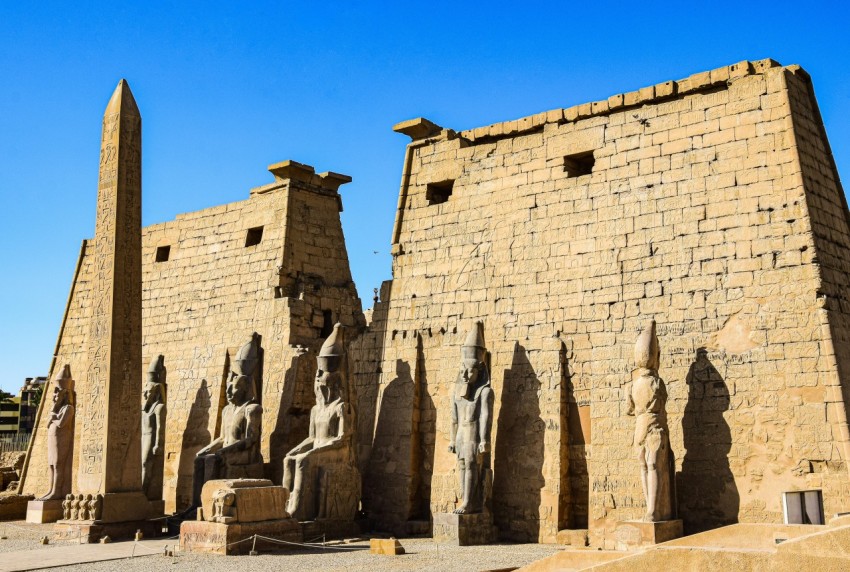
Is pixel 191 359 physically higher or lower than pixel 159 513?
higher

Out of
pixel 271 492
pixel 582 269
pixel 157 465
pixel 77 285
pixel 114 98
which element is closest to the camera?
pixel 271 492

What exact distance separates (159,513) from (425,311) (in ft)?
15.6

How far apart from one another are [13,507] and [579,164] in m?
11.2

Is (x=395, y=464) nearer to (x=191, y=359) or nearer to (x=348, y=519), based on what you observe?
(x=348, y=519)

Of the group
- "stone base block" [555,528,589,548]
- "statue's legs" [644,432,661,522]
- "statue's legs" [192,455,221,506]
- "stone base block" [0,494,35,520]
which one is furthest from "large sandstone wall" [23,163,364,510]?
"statue's legs" [644,432,661,522]

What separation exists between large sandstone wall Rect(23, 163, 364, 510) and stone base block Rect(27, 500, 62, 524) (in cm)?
177

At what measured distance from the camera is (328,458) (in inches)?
493

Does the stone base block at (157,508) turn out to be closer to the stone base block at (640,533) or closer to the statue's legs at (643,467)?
the stone base block at (640,533)

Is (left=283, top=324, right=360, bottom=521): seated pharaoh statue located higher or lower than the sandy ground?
higher

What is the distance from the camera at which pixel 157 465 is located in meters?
15.2

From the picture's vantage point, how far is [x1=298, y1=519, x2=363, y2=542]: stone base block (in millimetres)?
12024

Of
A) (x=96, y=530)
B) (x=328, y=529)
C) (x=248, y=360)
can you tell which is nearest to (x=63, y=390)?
(x=248, y=360)

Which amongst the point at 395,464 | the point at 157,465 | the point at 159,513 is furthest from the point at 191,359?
the point at 395,464

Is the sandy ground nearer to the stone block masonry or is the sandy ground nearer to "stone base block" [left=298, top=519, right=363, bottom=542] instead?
"stone base block" [left=298, top=519, right=363, bottom=542]
